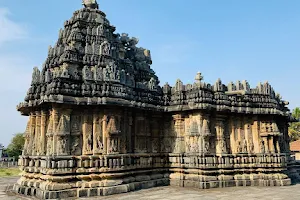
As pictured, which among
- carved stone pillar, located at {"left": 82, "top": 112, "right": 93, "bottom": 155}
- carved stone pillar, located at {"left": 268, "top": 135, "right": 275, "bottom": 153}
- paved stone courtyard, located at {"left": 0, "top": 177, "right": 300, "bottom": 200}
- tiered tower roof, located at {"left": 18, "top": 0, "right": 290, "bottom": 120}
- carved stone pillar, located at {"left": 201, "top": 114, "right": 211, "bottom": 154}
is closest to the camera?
paved stone courtyard, located at {"left": 0, "top": 177, "right": 300, "bottom": 200}

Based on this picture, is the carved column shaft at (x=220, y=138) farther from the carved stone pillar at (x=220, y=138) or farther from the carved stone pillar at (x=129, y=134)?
the carved stone pillar at (x=129, y=134)

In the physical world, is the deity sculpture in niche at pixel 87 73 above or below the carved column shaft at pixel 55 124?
above

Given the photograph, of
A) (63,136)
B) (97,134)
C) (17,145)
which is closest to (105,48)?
(97,134)

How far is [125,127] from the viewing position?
42.3 feet

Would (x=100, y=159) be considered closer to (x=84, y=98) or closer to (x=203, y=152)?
(x=84, y=98)

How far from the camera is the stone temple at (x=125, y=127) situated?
11.3 metres

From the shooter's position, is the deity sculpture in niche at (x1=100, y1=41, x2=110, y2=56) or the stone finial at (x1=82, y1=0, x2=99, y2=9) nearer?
the deity sculpture in niche at (x1=100, y1=41, x2=110, y2=56)

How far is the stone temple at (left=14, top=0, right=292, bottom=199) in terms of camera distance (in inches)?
446

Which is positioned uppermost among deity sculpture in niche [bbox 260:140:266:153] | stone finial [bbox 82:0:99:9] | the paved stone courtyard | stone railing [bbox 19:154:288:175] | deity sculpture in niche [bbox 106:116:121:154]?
stone finial [bbox 82:0:99:9]

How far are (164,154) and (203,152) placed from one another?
224cm

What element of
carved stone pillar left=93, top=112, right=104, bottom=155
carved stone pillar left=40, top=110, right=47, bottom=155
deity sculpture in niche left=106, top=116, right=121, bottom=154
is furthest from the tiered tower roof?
deity sculpture in niche left=106, top=116, right=121, bottom=154

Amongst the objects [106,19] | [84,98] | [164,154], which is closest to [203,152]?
[164,154]

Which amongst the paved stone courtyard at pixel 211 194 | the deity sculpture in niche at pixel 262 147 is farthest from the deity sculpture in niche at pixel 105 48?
the deity sculpture in niche at pixel 262 147

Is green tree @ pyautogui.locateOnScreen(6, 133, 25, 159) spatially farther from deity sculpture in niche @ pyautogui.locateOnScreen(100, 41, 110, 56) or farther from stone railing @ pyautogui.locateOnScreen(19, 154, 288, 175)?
deity sculpture in niche @ pyautogui.locateOnScreen(100, 41, 110, 56)
